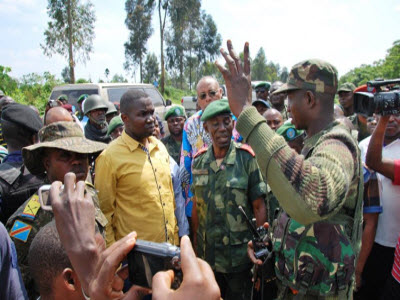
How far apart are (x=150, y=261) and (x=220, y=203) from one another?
5.64ft

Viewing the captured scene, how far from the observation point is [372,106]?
5.51 feet

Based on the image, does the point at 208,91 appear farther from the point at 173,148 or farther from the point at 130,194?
the point at 130,194

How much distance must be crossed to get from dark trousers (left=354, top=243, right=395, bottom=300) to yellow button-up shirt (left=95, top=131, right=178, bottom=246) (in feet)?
5.65

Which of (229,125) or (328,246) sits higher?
(229,125)

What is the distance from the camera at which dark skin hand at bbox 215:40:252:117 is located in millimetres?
1424

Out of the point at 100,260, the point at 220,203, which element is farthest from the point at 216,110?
the point at 100,260

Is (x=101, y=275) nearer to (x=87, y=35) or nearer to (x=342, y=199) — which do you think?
(x=342, y=199)

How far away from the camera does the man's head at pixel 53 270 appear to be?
121 cm

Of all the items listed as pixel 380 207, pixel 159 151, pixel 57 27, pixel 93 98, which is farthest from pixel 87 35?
pixel 380 207

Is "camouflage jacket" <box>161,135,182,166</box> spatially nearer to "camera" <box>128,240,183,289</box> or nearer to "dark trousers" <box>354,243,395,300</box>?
"dark trousers" <box>354,243,395,300</box>

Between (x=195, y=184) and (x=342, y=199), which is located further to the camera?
(x=195, y=184)

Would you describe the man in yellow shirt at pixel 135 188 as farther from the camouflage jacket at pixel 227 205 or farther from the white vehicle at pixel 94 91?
the white vehicle at pixel 94 91

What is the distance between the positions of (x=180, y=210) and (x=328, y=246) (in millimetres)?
1616

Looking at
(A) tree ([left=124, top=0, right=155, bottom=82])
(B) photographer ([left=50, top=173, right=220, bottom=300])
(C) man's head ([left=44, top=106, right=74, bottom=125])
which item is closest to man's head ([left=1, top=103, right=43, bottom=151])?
(C) man's head ([left=44, top=106, right=74, bottom=125])
